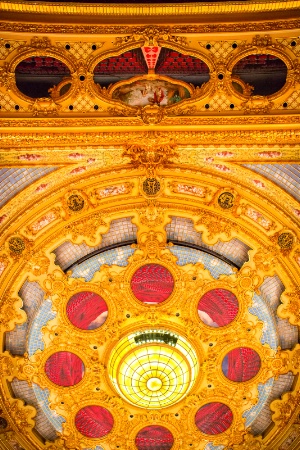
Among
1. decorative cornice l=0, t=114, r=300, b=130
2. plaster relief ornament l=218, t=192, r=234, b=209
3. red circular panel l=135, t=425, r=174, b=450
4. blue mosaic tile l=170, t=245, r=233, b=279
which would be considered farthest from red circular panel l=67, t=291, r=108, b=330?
decorative cornice l=0, t=114, r=300, b=130

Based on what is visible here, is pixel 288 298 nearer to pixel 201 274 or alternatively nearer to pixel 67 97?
pixel 201 274

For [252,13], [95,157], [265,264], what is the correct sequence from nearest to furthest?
[252,13], [95,157], [265,264]

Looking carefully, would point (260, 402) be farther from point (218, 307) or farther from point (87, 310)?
point (87, 310)

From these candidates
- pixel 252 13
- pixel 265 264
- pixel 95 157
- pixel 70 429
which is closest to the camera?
pixel 252 13

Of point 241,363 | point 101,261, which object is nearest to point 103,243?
point 101,261

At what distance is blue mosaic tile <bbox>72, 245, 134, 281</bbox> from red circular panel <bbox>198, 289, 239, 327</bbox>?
1.92 m

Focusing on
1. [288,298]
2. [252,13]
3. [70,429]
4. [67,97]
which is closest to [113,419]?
[70,429]

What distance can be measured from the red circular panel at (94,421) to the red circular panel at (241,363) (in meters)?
2.89

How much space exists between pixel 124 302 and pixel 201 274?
178cm

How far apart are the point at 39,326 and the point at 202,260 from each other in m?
3.80

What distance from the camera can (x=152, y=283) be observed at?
63.1 feet

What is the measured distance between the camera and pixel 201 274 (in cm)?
1916

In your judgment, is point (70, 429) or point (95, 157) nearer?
point (95, 157)

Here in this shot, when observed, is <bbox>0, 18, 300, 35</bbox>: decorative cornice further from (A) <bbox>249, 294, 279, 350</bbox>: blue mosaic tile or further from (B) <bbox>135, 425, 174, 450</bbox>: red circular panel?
(B) <bbox>135, 425, 174, 450</bbox>: red circular panel
